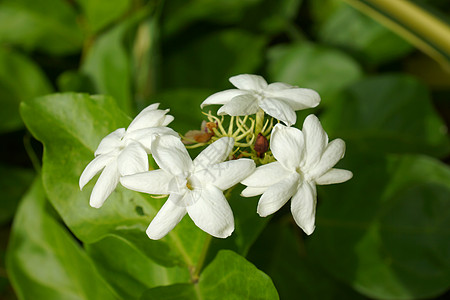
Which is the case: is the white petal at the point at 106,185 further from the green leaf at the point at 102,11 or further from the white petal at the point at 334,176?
the green leaf at the point at 102,11

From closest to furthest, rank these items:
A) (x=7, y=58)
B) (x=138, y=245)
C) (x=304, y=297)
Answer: (x=138, y=245), (x=304, y=297), (x=7, y=58)

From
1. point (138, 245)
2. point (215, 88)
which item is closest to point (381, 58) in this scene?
point (215, 88)

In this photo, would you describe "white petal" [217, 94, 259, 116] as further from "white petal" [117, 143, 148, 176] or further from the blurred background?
the blurred background

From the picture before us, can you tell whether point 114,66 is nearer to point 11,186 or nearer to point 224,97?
point 11,186

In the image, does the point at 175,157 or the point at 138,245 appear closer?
the point at 175,157

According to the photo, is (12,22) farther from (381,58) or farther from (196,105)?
(381,58)

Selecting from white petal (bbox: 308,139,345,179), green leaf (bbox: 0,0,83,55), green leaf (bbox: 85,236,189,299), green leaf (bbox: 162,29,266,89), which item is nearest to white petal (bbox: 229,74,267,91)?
white petal (bbox: 308,139,345,179)

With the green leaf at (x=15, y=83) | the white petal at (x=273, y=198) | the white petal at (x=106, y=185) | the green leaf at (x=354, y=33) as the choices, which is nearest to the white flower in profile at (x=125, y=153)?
the white petal at (x=106, y=185)

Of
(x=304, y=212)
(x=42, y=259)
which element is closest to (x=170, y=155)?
(x=304, y=212)
